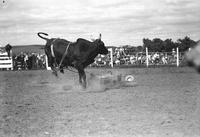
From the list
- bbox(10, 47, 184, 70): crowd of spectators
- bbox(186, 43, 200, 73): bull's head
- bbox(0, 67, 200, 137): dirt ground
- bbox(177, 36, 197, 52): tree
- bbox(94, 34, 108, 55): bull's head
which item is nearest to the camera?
bbox(186, 43, 200, 73): bull's head

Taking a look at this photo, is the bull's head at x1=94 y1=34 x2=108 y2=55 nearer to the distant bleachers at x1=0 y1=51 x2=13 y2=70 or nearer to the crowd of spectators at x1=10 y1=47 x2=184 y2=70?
the crowd of spectators at x1=10 y1=47 x2=184 y2=70

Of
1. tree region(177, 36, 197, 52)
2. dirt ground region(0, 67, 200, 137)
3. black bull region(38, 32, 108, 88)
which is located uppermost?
tree region(177, 36, 197, 52)

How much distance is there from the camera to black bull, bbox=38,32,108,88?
1327 centimetres

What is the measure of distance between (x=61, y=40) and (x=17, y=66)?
18.1 metres

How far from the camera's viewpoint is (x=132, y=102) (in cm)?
898

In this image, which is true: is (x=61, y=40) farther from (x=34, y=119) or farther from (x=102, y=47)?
(x=34, y=119)

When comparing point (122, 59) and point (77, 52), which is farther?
point (122, 59)

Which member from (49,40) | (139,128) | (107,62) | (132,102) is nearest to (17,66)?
(107,62)

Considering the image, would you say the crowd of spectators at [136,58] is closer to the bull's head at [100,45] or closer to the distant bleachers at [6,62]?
the distant bleachers at [6,62]

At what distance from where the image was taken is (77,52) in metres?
13.4

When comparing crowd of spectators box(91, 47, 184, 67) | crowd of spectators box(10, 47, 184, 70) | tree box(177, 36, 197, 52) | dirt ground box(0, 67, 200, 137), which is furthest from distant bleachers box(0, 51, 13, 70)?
tree box(177, 36, 197, 52)

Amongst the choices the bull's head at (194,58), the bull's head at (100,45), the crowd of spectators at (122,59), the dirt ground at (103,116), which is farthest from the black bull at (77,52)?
the crowd of spectators at (122,59)

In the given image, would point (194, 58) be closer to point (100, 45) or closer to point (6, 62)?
point (100, 45)

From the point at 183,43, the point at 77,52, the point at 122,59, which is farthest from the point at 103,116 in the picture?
the point at 183,43
